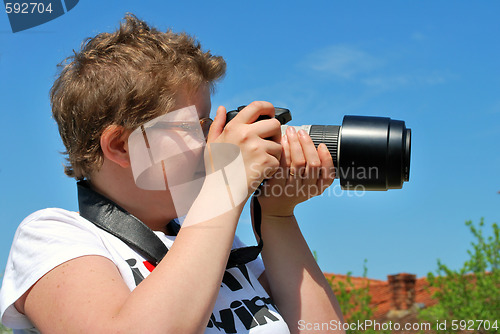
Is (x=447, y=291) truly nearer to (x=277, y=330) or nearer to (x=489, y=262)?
(x=489, y=262)

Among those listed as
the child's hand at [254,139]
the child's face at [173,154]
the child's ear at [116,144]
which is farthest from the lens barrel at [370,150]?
the child's ear at [116,144]

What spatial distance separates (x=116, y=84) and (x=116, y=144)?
6.3 inches

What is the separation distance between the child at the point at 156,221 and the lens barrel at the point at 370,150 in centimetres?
5

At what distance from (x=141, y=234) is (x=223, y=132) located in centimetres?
33

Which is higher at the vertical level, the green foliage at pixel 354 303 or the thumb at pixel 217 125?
the thumb at pixel 217 125

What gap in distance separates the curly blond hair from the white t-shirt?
8.8 inches

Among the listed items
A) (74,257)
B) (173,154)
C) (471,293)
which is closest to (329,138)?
(173,154)

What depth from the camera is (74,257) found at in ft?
3.71

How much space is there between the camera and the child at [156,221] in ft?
3.49

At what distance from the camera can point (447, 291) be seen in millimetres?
4258

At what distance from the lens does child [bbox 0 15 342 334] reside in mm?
1063

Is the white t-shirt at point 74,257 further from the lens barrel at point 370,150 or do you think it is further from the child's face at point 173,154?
the lens barrel at point 370,150

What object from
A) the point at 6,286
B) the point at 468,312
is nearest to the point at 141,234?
the point at 6,286

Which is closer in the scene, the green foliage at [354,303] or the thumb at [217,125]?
the thumb at [217,125]
